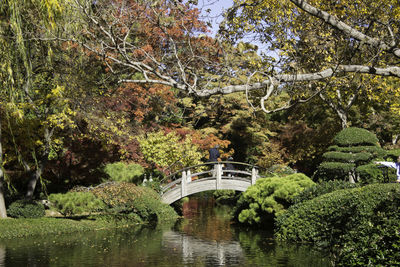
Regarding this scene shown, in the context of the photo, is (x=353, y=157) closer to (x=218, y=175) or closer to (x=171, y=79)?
(x=218, y=175)

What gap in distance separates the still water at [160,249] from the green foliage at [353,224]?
0.61 m

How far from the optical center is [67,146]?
1977 cm

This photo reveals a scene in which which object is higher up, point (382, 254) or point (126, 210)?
point (126, 210)

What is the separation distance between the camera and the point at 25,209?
58.9 feet

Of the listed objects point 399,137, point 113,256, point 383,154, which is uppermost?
point 399,137

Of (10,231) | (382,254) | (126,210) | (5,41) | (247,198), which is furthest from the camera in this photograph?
(126,210)

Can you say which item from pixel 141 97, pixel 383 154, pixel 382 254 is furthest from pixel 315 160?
pixel 382 254

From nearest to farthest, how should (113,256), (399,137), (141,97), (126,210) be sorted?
(113,256) < (126,210) < (141,97) < (399,137)

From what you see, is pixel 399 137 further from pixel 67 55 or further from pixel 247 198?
pixel 67 55

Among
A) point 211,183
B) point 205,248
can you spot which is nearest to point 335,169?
point 211,183

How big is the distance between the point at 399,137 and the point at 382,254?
69.2 feet

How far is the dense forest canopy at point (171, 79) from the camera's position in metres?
8.08

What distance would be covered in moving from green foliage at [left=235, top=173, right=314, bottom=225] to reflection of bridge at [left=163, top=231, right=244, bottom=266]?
107 inches

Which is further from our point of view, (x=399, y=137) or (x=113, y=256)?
(x=399, y=137)
